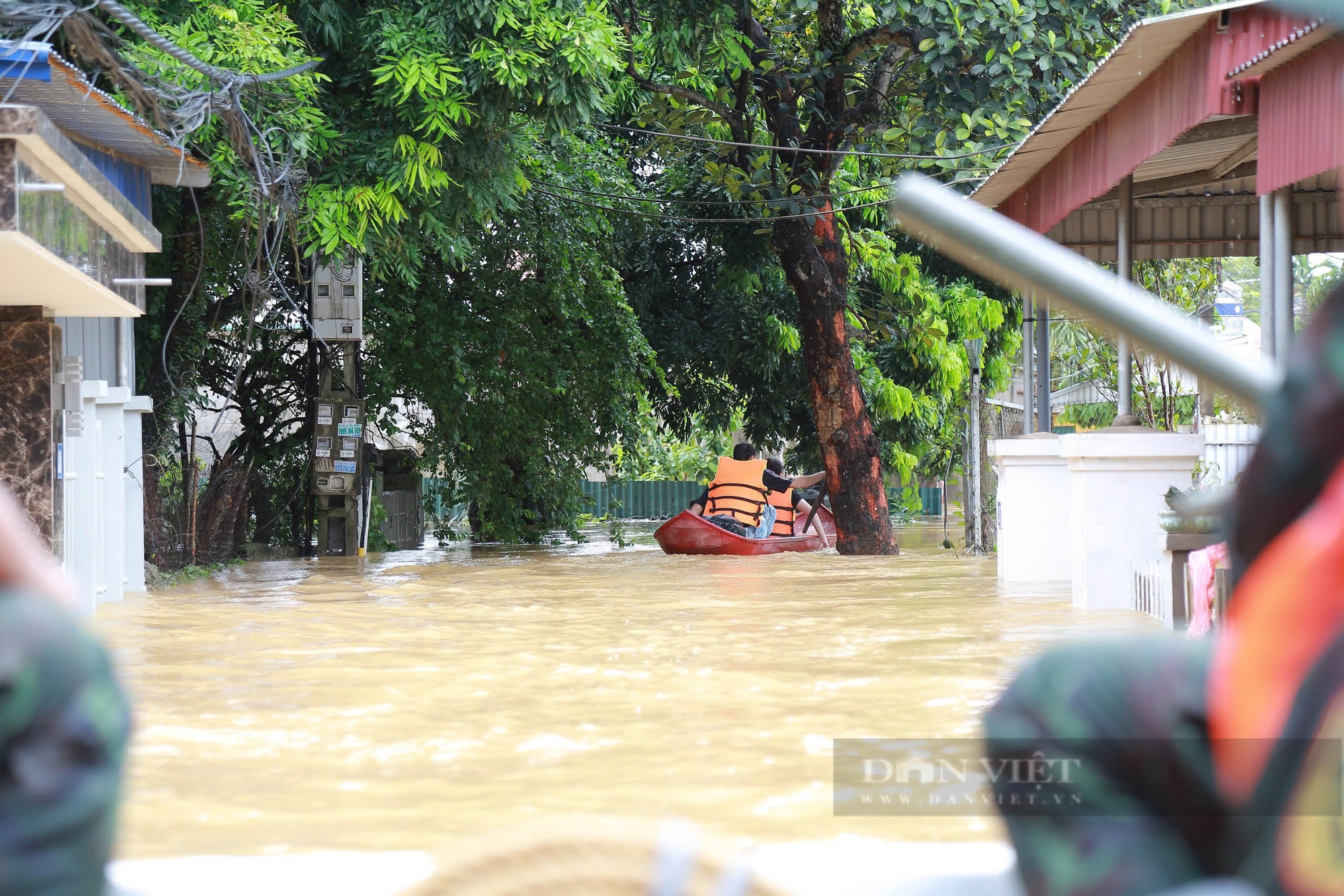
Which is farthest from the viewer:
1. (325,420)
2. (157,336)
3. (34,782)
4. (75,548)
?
(325,420)

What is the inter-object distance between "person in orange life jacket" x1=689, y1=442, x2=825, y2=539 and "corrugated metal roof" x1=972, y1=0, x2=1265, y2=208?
24.6 feet

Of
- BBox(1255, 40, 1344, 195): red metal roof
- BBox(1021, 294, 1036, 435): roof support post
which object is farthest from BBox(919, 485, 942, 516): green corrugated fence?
BBox(1255, 40, 1344, 195): red metal roof

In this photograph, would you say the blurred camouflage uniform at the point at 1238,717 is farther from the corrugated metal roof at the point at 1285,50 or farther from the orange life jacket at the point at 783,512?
the orange life jacket at the point at 783,512

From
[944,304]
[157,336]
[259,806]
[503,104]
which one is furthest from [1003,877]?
[944,304]

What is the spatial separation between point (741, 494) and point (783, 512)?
0.65m

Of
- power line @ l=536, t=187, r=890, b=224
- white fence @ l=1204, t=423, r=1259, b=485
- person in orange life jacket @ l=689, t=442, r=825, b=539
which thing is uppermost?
power line @ l=536, t=187, r=890, b=224

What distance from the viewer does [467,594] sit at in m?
11.9

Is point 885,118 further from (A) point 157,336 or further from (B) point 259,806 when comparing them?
(B) point 259,806

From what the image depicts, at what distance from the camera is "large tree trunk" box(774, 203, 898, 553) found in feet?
58.7

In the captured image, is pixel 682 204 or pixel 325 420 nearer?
pixel 325 420

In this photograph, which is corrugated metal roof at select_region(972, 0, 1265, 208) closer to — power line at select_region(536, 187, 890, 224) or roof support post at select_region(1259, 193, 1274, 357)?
roof support post at select_region(1259, 193, 1274, 357)

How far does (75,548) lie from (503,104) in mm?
5314

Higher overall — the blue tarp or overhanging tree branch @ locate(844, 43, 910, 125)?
overhanging tree branch @ locate(844, 43, 910, 125)

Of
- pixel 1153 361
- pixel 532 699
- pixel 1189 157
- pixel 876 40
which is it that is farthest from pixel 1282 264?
pixel 876 40
